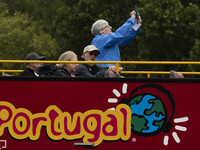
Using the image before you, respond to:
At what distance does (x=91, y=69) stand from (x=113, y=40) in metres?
0.62

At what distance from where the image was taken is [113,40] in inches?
307

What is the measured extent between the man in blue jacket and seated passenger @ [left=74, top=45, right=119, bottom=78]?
442 millimetres

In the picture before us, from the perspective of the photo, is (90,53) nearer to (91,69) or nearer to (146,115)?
(91,69)

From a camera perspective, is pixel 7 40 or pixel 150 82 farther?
pixel 7 40

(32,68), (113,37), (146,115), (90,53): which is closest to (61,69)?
(32,68)

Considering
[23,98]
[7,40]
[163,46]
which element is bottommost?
[23,98]

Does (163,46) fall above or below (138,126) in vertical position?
above

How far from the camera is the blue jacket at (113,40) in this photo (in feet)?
25.3

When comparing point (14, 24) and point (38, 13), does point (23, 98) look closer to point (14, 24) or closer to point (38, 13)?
point (14, 24)

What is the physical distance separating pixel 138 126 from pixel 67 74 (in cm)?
109

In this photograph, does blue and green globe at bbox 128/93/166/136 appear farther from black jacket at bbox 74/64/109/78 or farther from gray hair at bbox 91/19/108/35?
gray hair at bbox 91/19/108/35

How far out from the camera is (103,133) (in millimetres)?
6750

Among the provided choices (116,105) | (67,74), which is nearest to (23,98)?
(67,74)

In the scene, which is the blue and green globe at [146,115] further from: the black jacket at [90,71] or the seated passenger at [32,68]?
the seated passenger at [32,68]
